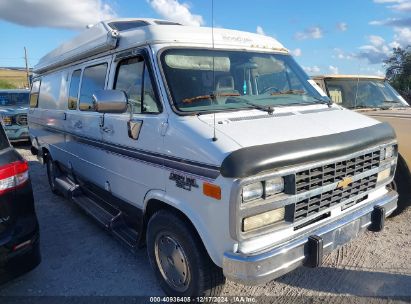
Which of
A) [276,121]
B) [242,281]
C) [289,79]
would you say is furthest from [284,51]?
[242,281]

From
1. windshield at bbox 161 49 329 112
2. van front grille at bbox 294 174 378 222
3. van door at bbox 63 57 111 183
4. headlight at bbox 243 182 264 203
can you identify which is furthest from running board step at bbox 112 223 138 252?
van front grille at bbox 294 174 378 222

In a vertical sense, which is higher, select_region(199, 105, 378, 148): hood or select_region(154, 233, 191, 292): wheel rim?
select_region(199, 105, 378, 148): hood

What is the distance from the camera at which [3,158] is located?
318 cm

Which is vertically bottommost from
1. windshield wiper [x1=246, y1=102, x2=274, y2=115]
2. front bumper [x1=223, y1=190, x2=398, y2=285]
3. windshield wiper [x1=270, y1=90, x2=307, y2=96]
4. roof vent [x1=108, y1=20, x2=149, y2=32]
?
front bumper [x1=223, y1=190, x2=398, y2=285]

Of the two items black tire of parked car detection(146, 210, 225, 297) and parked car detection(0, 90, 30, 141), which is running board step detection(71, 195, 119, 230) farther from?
parked car detection(0, 90, 30, 141)

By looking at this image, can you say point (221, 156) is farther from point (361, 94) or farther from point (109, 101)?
point (361, 94)

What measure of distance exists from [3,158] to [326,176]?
2.64 m

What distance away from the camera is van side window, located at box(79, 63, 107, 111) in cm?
452

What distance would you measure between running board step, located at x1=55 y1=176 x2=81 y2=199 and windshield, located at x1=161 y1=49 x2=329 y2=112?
117 inches

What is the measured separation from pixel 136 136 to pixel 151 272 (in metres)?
1.47

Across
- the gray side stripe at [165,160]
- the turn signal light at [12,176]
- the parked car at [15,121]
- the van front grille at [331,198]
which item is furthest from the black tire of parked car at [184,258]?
the parked car at [15,121]

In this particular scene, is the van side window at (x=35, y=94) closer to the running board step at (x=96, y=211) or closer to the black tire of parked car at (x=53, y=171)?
the black tire of parked car at (x=53, y=171)

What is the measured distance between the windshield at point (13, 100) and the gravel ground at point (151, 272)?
9.75 m

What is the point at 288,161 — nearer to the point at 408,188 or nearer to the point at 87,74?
the point at 408,188
